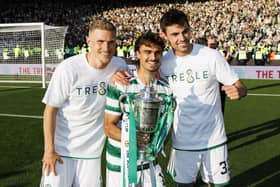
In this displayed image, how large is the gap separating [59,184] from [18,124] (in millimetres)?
6454

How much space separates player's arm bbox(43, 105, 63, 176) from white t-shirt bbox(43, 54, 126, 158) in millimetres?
70

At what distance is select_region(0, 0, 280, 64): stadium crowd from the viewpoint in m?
29.9

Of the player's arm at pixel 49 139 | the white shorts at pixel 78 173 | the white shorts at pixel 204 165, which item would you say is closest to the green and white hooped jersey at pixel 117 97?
the white shorts at pixel 78 173

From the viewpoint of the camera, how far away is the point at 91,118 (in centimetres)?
328

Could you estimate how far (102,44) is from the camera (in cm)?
306

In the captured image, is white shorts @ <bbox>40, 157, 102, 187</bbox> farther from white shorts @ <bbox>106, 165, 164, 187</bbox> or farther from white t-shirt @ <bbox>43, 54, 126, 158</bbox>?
white shorts @ <bbox>106, 165, 164, 187</bbox>

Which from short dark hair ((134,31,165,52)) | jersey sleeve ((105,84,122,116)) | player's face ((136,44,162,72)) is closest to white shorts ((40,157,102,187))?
jersey sleeve ((105,84,122,116))

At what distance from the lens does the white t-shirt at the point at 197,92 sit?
3.50 metres

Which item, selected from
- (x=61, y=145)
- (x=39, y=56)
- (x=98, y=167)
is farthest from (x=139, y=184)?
(x=39, y=56)

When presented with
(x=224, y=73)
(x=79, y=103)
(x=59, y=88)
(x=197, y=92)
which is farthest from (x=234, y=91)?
(x=59, y=88)

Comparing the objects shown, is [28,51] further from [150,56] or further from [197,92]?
[150,56]

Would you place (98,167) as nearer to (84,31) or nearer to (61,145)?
(61,145)

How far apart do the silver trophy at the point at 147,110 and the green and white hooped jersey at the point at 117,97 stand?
0.66 ft

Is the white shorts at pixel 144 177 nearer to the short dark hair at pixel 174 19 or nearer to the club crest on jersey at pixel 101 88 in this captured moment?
the club crest on jersey at pixel 101 88
